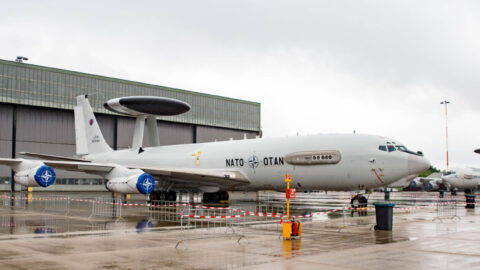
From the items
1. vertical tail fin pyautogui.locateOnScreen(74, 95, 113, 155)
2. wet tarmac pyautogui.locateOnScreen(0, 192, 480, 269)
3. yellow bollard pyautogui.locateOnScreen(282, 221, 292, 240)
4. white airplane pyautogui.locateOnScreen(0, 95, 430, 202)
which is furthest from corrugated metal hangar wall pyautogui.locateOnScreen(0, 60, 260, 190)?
yellow bollard pyautogui.locateOnScreen(282, 221, 292, 240)

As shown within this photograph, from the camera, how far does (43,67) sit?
166 ft

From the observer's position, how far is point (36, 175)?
2262 cm

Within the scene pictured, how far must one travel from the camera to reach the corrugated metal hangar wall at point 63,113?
48875 millimetres

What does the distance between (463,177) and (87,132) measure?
4018 cm

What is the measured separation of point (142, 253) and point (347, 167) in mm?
15285

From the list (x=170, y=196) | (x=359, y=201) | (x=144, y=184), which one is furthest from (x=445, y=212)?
(x=170, y=196)

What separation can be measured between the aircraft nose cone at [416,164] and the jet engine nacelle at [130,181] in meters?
12.2

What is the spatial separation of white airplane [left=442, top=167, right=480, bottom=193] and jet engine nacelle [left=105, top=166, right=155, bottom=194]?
41.6 meters

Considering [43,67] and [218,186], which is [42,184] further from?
[43,67]

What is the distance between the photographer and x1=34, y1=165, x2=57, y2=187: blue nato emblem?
22609 mm

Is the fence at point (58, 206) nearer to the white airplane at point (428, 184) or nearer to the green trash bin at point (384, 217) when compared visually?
the green trash bin at point (384, 217)

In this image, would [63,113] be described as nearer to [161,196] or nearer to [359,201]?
[161,196]

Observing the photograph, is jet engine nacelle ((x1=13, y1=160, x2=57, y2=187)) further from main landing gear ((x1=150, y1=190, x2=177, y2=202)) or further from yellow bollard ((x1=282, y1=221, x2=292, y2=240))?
yellow bollard ((x1=282, y1=221, x2=292, y2=240))

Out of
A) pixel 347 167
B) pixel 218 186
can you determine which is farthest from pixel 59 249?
pixel 218 186
